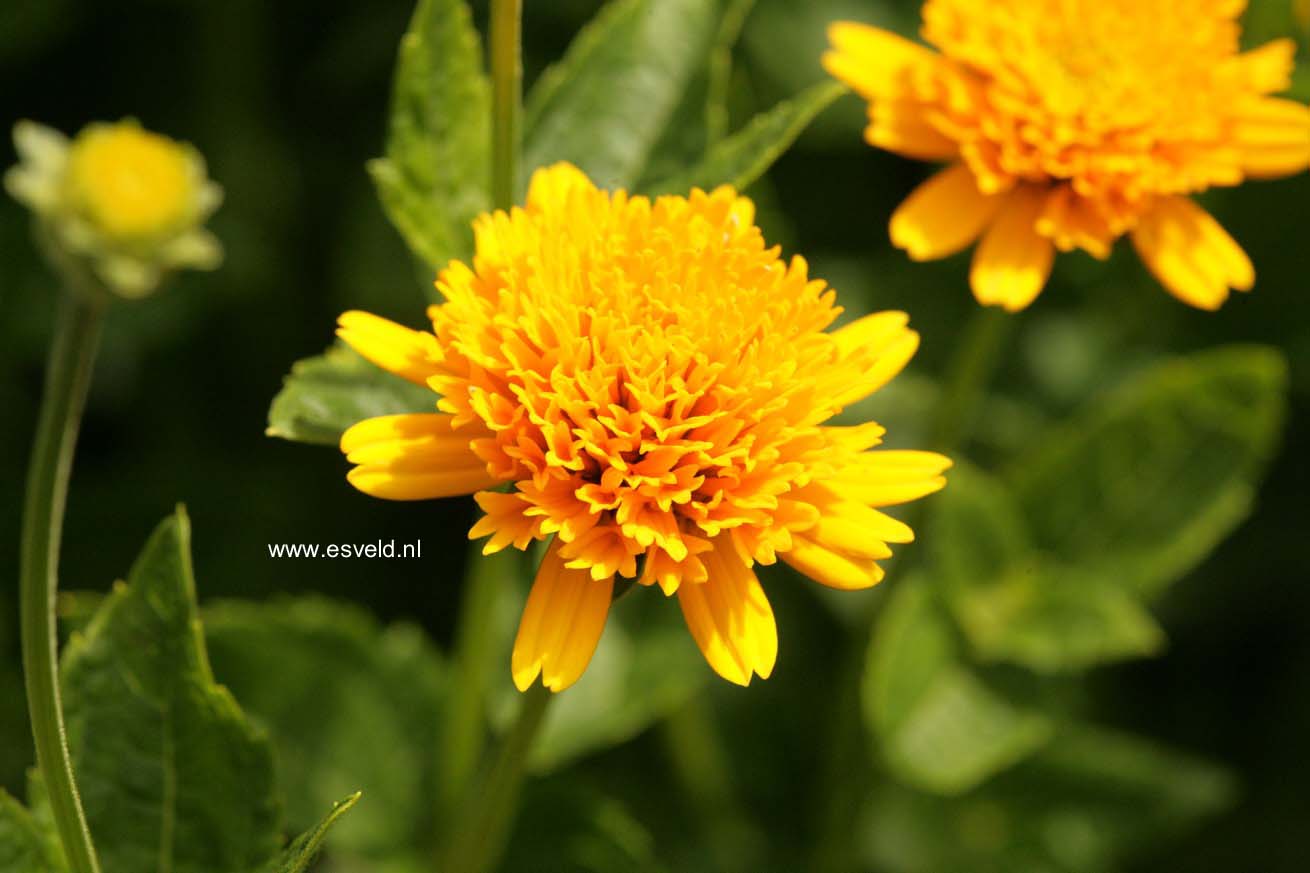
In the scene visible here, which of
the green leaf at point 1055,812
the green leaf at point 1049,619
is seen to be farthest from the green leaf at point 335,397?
the green leaf at point 1055,812

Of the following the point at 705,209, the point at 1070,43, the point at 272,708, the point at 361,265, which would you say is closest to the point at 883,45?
the point at 1070,43

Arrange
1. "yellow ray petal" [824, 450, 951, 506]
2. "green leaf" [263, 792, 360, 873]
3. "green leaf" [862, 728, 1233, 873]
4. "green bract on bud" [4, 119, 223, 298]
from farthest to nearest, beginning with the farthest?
1. "green leaf" [862, 728, 1233, 873]
2. "yellow ray petal" [824, 450, 951, 506]
3. "green leaf" [263, 792, 360, 873]
4. "green bract on bud" [4, 119, 223, 298]

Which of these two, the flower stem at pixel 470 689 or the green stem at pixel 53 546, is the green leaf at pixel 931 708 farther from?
the green stem at pixel 53 546

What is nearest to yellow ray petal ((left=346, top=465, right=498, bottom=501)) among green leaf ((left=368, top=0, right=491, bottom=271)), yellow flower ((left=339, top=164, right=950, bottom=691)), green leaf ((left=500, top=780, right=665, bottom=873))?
yellow flower ((left=339, top=164, right=950, bottom=691))

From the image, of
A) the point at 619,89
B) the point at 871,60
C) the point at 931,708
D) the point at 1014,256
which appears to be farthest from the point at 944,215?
the point at 931,708

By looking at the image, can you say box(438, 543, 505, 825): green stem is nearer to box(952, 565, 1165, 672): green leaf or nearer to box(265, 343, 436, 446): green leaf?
box(265, 343, 436, 446): green leaf

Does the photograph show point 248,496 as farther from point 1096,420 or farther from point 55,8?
point 1096,420

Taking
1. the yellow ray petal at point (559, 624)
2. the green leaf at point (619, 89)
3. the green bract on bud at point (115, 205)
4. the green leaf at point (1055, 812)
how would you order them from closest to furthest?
the green bract on bud at point (115, 205)
the yellow ray petal at point (559, 624)
the green leaf at point (619, 89)
the green leaf at point (1055, 812)
